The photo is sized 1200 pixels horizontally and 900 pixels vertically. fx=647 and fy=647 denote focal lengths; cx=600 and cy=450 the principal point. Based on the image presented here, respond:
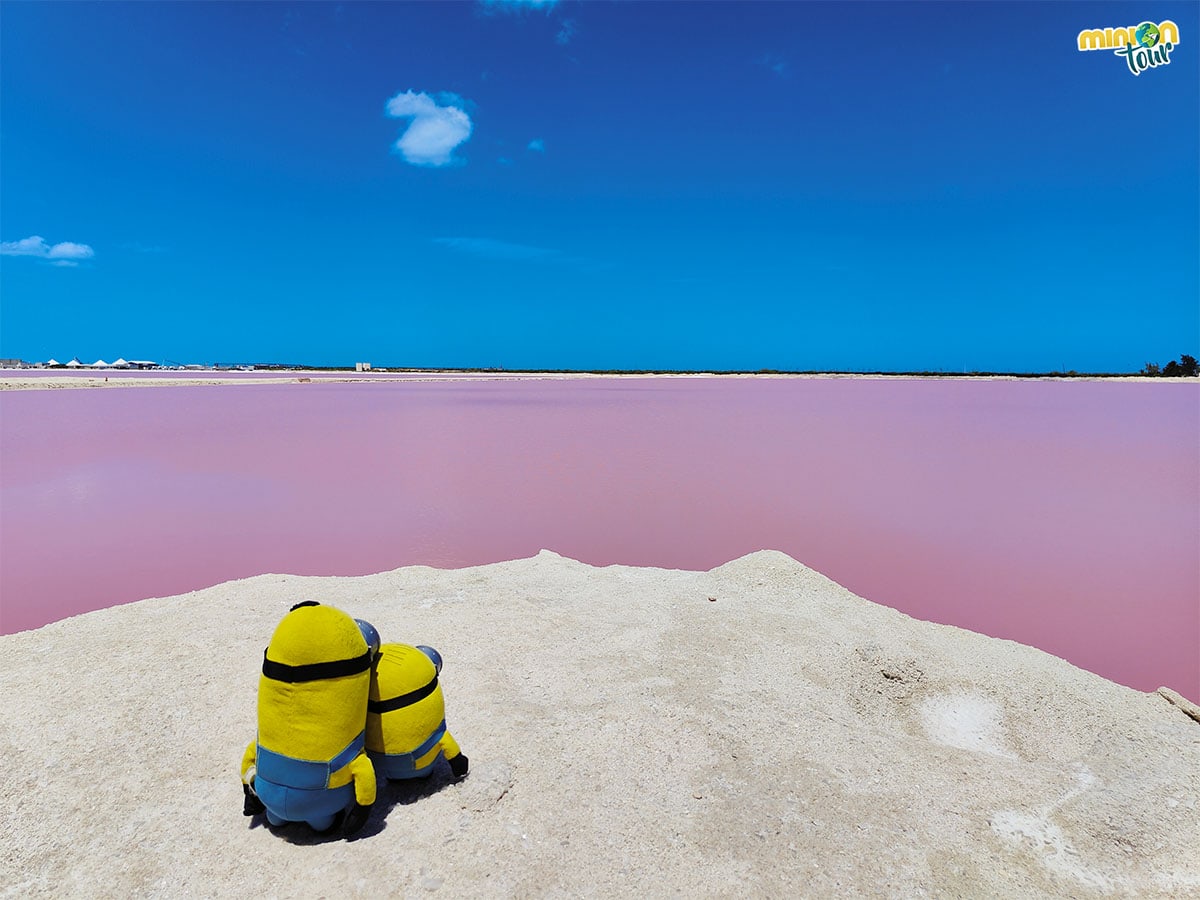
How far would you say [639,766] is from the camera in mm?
3361

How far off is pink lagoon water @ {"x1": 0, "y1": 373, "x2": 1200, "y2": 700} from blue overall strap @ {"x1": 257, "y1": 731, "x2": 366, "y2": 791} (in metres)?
4.58

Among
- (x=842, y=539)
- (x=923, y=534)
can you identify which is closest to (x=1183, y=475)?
(x=923, y=534)

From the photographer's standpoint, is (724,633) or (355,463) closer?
(724,633)

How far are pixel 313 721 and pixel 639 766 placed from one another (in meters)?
1.62

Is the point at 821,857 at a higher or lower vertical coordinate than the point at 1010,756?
higher

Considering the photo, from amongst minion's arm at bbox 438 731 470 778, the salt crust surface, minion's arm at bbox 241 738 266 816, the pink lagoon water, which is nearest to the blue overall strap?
minion's arm at bbox 241 738 266 816

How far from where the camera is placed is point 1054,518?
9.42 m

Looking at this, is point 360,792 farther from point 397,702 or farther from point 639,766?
point 639,766

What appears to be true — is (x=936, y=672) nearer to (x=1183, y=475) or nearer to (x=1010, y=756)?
(x=1010, y=756)

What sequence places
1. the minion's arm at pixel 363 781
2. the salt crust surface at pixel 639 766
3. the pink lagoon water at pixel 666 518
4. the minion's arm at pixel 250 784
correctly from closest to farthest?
the salt crust surface at pixel 639 766 < the minion's arm at pixel 363 781 < the minion's arm at pixel 250 784 < the pink lagoon water at pixel 666 518

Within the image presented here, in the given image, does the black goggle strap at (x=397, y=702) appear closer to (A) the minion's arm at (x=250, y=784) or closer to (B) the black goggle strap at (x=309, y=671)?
(B) the black goggle strap at (x=309, y=671)

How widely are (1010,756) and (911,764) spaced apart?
0.75 metres

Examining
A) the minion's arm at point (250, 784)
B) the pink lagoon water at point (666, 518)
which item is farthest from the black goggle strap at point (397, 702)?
the pink lagoon water at point (666, 518)

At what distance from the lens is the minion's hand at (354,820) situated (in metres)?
2.87
